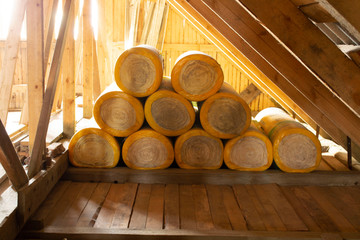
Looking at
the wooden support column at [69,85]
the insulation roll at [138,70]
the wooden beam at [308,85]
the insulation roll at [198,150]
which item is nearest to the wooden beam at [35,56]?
the insulation roll at [138,70]

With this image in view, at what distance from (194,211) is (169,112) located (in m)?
1.03

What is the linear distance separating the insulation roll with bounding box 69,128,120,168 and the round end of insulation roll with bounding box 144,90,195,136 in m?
0.45

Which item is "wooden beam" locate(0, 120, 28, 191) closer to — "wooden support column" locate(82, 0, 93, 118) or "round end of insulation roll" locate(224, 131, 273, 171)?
"round end of insulation roll" locate(224, 131, 273, 171)

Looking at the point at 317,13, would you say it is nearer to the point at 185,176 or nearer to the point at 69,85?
the point at 185,176

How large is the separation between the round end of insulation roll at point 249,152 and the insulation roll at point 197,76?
558 mm

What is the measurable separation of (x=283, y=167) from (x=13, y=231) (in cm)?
249

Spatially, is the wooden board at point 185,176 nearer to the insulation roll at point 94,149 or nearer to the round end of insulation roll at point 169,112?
the insulation roll at point 94,149

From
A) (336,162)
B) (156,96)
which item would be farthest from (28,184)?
(336,162)

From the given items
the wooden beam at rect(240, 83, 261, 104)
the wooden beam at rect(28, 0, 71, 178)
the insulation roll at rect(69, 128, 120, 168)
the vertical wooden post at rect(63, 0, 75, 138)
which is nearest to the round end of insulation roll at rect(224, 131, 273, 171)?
the insulation roll at rect(69, 128, 120, 168)

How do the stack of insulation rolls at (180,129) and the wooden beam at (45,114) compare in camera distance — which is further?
the stack of insulation rolls at (180,129)

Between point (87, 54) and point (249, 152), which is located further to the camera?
point (87, 54)

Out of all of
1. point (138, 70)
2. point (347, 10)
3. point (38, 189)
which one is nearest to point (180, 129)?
point (138, 70)

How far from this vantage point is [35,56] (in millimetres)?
3012

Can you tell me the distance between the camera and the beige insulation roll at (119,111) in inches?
146
